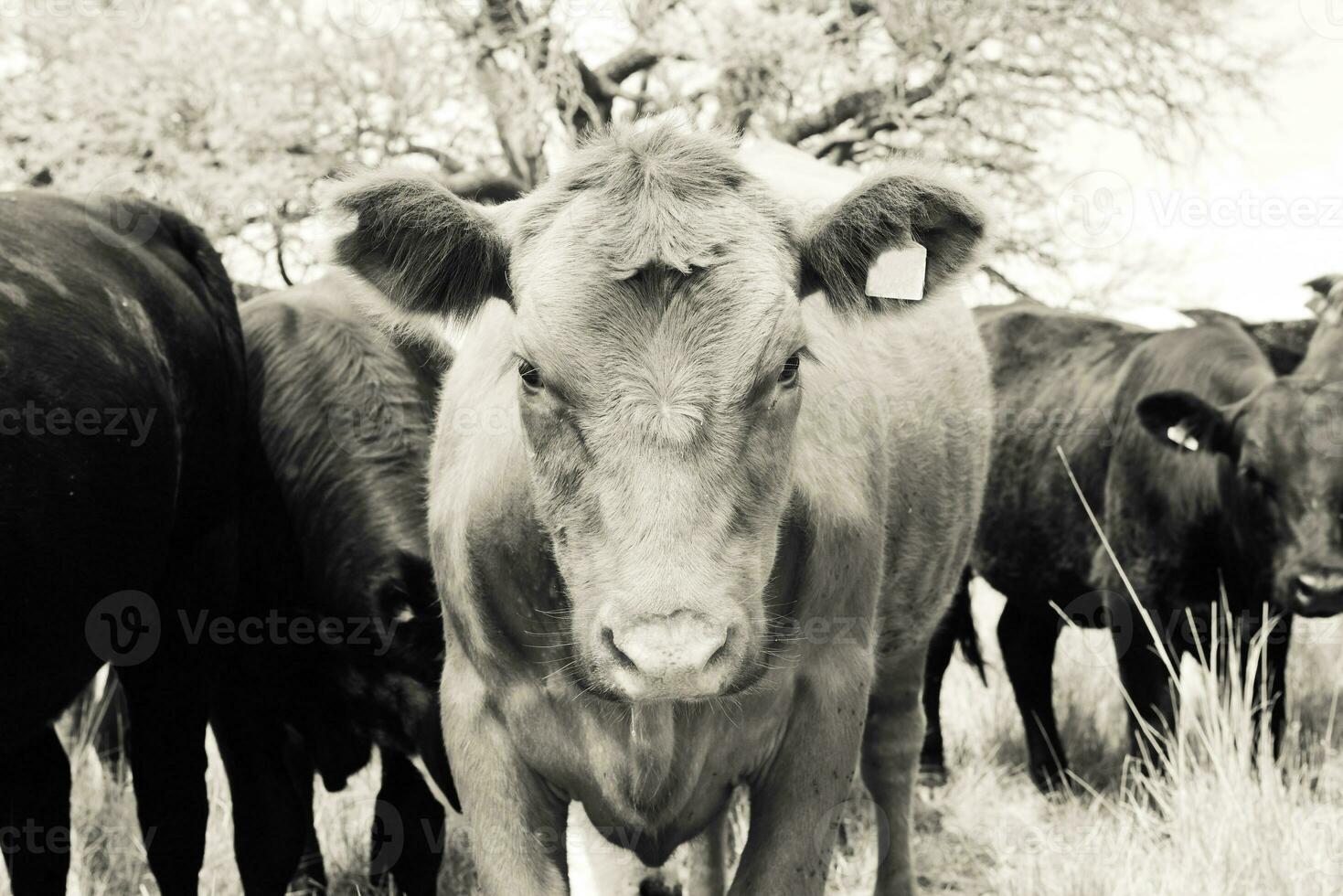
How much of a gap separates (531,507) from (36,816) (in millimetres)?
2273

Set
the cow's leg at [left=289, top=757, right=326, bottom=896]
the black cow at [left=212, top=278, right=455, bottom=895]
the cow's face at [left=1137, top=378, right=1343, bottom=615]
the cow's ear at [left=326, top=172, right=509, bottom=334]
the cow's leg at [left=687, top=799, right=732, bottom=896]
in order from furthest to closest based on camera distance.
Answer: the cow's face at [left=1137, top=378, right=1343, bottom=615], the cow's leg at [left=289, top=757, right=326, bottom=896], the cow's leg at [left=687, top=799, right=732, bottom=896], the black cow at [left=212, top=278, right=455, bottom=895], the cow's ear at [left=326, top=172, right=509, bottom=334]

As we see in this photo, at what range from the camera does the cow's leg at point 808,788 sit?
3.04 meters

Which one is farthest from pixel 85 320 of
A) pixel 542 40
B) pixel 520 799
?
pixel 542 40

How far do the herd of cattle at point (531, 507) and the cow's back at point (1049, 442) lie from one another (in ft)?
2.77

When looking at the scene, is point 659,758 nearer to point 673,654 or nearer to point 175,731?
point 673,654

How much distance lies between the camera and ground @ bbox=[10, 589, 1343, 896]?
4.02 metres

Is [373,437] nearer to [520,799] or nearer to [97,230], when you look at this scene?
[97,230]

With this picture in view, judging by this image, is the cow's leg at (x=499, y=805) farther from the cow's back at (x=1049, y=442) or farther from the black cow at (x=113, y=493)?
the cow's back at (x=1049, y=442)

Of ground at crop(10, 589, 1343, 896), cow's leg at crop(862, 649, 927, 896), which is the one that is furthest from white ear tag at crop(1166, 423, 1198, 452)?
cow's leg at crop(862, 649, 927, 896)

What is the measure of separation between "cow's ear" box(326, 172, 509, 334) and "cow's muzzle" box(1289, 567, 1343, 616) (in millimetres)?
3598

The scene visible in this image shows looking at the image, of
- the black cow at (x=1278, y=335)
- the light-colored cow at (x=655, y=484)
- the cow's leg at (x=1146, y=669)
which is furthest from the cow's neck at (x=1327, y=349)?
the light-colored cow at (x=655, y=484)

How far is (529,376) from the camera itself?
2.67 meters

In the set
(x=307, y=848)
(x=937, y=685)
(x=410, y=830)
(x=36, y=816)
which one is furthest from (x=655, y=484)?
(x=937, y=685)

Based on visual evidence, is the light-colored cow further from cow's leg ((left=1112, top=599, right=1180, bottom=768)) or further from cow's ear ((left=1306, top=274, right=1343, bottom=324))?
cow's ear ((left=1306, top=274, right=1343, bottom=324))
